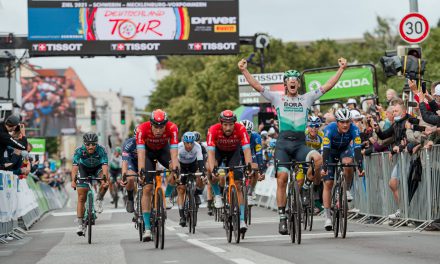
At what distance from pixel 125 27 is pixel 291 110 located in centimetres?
2421

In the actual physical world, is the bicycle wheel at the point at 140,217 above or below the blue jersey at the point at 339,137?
below

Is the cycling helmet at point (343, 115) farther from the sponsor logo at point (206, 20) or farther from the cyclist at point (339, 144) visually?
the sponsor logo at point (206, 20)

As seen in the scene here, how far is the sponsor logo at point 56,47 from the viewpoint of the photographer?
3891 centimetres

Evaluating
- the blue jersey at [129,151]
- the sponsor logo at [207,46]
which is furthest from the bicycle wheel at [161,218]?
the sponsor logo at [207,46]

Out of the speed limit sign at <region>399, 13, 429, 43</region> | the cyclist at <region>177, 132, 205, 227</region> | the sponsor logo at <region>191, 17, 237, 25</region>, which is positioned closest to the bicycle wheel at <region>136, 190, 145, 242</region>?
the cyclist at <region>177, 132, 205, 227</region>

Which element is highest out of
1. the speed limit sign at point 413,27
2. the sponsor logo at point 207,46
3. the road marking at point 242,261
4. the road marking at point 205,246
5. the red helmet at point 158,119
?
the sponsor logo at point 207,46

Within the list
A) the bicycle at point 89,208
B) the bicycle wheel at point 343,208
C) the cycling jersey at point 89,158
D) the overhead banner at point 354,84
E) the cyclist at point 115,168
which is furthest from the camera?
the cyclist at point 115,168

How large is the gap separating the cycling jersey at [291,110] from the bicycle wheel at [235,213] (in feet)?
3.69

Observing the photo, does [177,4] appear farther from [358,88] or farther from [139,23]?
[358,88]

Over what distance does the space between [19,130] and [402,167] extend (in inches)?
281

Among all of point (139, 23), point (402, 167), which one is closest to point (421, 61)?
point (402, 167)

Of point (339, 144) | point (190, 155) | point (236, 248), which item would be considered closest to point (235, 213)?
point (236, 248)

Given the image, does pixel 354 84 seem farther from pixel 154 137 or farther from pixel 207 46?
pixel 154 137

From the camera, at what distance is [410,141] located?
18141 millimetres
